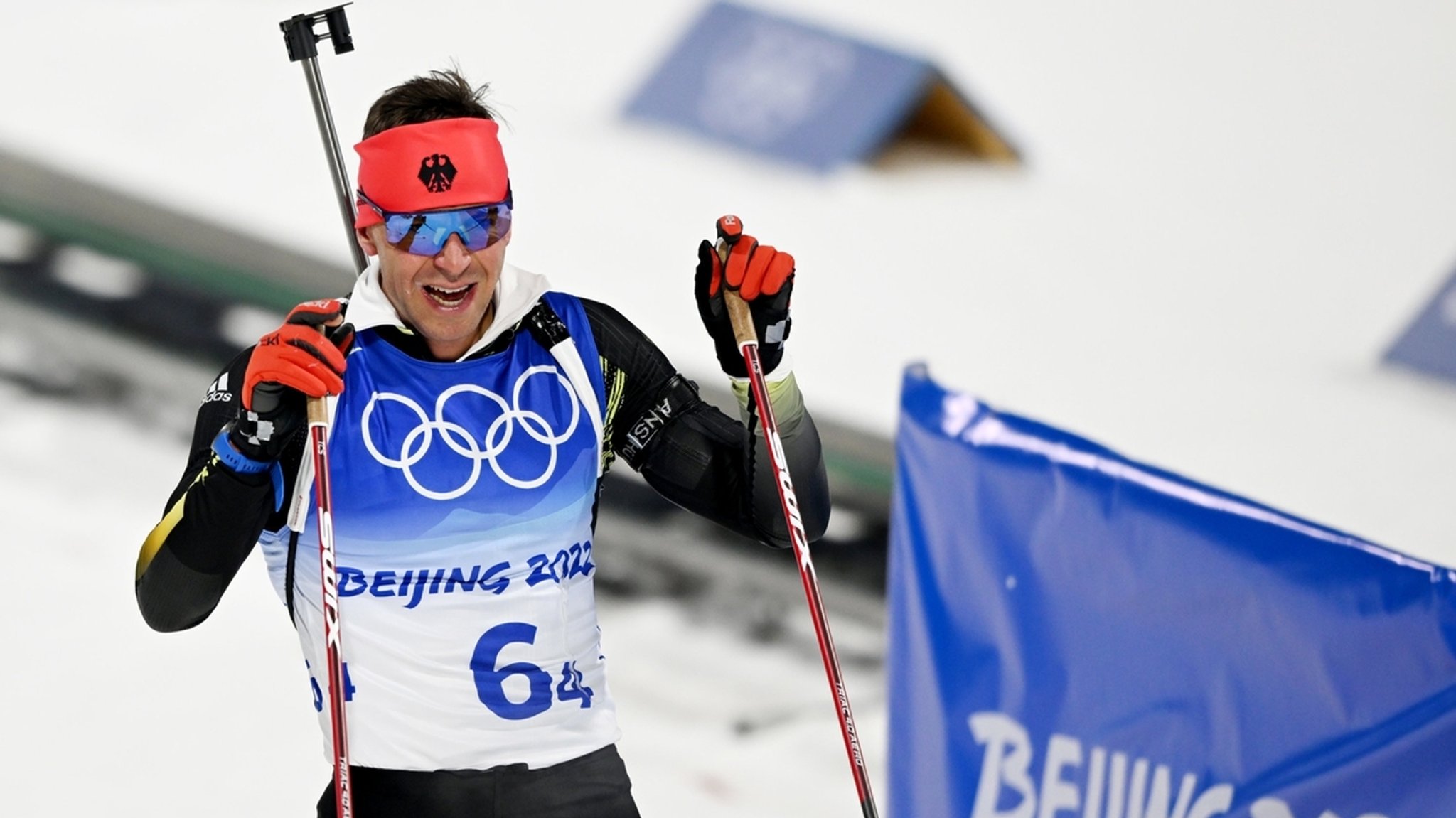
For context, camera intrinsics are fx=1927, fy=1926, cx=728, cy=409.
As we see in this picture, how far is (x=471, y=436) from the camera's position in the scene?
2457 mm

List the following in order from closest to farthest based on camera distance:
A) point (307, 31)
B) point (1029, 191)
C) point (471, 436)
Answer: point (471, 436)
point (307, 31)
point (1029, 191)

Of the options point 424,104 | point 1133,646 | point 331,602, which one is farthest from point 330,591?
point 1133,646

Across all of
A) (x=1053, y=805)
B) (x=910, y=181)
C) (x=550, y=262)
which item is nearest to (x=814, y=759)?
(x=1053, y=805)

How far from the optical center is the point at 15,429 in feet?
16.6

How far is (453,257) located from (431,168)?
0.13m

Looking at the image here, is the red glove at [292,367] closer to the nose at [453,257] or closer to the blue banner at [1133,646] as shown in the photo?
the nose at [453,257]

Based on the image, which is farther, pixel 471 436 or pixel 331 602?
pixel 471 436

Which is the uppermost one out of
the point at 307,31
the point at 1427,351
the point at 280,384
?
the point at 1427,351

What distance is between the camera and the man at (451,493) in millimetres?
2414

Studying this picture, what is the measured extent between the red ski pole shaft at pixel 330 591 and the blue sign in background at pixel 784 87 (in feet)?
15.3

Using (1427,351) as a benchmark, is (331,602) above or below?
below

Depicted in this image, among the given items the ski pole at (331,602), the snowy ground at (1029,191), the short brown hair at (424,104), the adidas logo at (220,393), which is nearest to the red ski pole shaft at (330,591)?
the ski pole at (331,602)

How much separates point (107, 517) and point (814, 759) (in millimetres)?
1878

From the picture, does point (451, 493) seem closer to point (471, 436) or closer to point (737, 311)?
point (471, 436)
